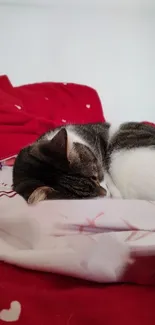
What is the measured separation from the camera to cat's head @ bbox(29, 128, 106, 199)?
40.7 inches

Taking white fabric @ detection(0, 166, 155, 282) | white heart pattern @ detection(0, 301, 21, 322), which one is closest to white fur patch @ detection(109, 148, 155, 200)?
white fabric @ detection(0, 166, 155, 282)

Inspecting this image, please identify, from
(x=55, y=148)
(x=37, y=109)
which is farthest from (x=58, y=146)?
(x=37, y=109)

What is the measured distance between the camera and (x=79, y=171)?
3.50 feet

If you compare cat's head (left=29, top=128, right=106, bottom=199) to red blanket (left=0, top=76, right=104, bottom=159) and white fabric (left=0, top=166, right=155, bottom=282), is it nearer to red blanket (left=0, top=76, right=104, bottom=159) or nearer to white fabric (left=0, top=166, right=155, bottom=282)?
white fabric (left=0, top=166, right=155, bottom=282)

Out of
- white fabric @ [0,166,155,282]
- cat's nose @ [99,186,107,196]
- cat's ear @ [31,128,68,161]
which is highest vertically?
cat's ear @ [31,128,68,161]

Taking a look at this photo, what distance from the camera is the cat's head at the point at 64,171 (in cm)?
103

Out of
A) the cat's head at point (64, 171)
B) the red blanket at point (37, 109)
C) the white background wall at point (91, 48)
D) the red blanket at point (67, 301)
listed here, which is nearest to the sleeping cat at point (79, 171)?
the cat's head at point (64, 171)

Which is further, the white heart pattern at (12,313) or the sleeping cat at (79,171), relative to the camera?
the sleeping cat at (79,171)

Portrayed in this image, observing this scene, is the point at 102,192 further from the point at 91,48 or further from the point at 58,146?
the point at 91,48

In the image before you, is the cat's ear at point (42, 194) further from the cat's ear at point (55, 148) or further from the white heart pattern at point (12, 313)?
the white heart pattern at point (12, 313)

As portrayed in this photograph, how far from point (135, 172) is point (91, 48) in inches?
56.6

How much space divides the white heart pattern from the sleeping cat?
0.35m

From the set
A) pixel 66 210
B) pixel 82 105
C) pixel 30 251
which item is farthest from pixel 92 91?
pixel 30 251

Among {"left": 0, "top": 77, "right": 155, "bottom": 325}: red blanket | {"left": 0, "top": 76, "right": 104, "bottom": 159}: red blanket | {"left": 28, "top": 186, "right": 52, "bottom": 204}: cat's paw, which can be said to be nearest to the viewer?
{"left": 0, "top": 77, "right": 155, "bottom": 325}: red blanket
